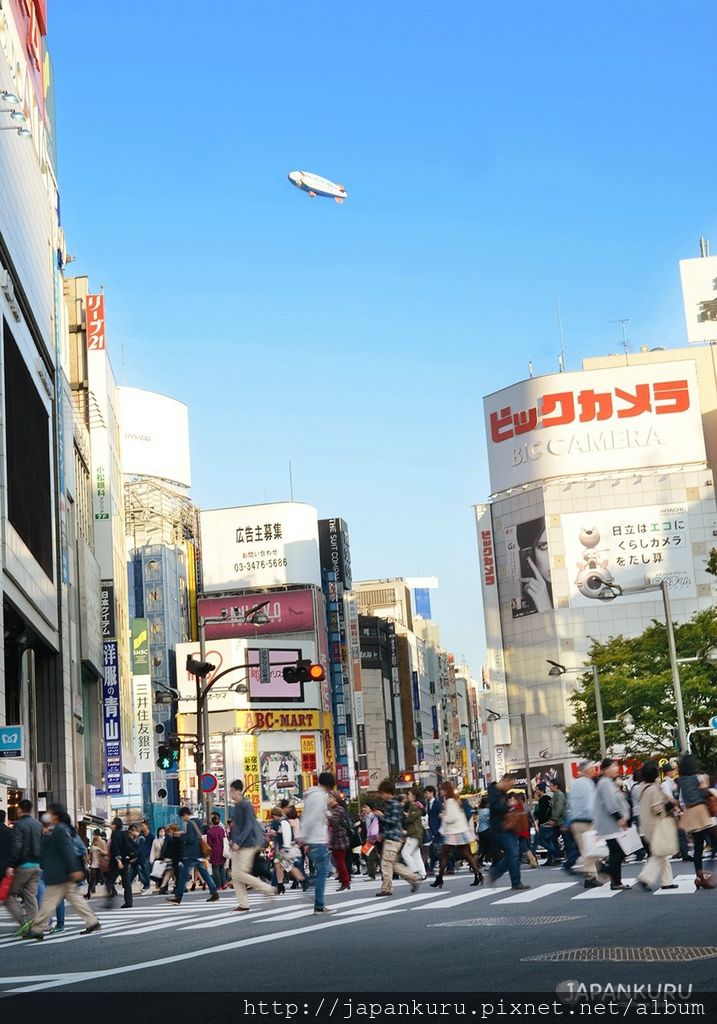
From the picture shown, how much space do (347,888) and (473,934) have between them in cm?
1371

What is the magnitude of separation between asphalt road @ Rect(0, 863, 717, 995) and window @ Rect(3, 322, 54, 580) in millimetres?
20869

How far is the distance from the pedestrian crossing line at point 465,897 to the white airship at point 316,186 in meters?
75.1

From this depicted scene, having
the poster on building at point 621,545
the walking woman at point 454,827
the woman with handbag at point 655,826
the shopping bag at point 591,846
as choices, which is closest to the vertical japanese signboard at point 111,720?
the walking woman at point 454,827

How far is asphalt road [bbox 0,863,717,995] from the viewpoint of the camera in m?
9.23

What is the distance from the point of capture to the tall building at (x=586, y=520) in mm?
113500

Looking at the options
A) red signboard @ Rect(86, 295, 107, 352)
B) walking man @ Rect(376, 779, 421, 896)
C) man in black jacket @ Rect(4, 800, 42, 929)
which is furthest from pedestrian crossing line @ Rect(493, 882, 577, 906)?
red signboard @ Rect(86, 295, 107, 352)

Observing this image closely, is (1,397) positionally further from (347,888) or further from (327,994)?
(327,994)

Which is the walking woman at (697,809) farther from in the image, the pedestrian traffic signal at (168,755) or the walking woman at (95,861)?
the pedestrian traffic signal at (168,755)

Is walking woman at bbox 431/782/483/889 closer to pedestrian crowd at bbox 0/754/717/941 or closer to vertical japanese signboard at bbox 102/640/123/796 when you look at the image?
pedestrian crowd at bbox 0/754/717/941

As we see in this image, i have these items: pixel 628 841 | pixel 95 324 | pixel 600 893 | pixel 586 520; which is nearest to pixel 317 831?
pixel 600 893

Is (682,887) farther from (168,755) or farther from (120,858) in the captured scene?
(168,755)

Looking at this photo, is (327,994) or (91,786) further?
(91,786)

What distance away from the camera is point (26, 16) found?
48750mm

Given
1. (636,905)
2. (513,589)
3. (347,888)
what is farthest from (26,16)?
(513,589)
